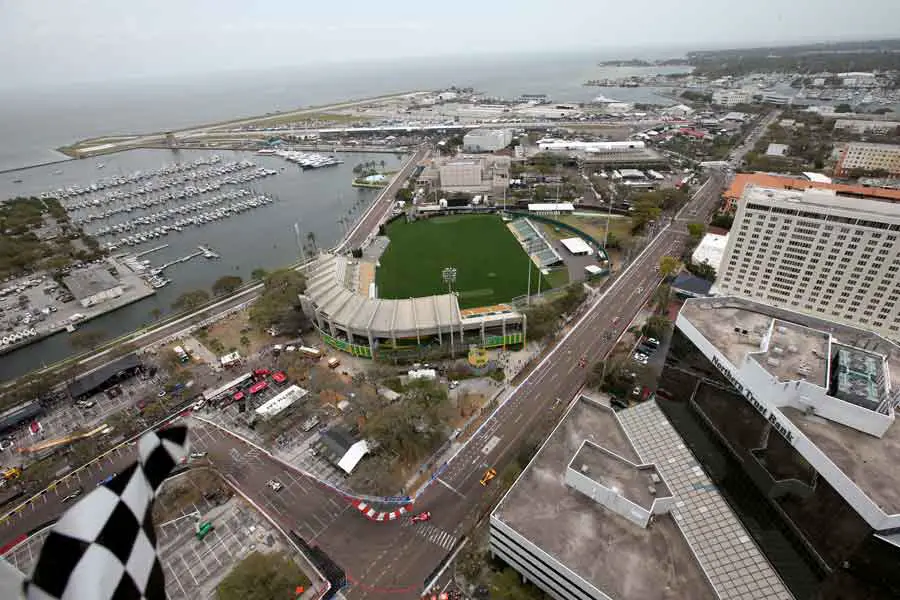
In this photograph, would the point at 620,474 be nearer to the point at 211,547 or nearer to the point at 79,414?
the point at 211,547

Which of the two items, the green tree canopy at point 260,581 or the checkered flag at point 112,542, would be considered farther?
the green tree canopy at point 260,581

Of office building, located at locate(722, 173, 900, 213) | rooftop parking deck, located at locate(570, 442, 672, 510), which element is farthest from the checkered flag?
office building, located at locate(722, 173, 900, 213)

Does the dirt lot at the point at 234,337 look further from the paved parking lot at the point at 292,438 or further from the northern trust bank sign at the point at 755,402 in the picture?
the northern trust bank sign at the point at 755,402

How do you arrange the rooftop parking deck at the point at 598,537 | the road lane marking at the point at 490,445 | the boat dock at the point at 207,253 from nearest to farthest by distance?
the rooftop parking deck at the point at 598,537 < the road lane marking at the point at 490,445 < the boat dock at the point at 207,253

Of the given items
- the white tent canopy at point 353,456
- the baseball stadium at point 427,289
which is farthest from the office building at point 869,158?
the white tent canopy at point 353,456

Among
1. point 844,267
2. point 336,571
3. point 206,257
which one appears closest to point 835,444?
point 336,571
